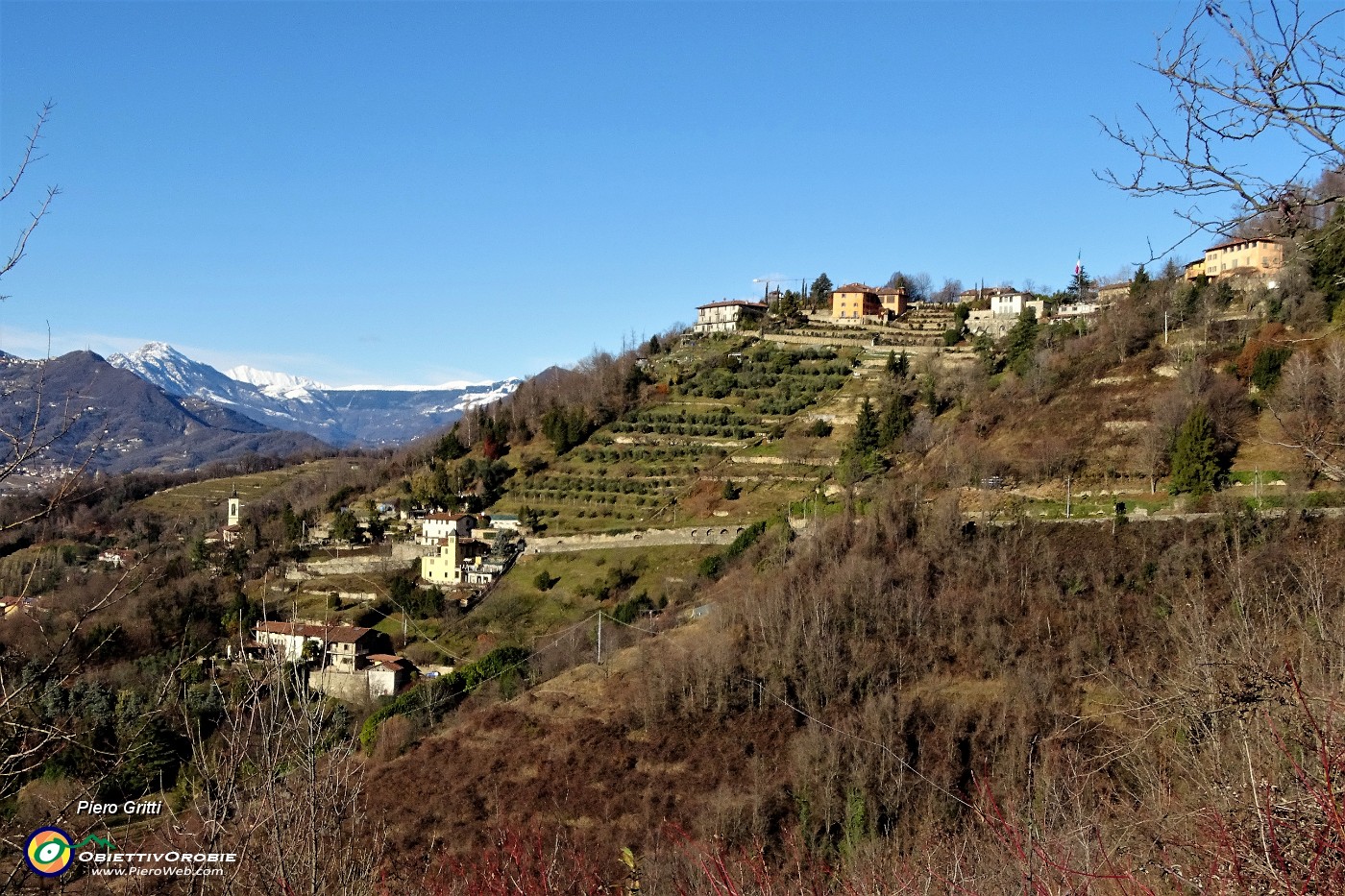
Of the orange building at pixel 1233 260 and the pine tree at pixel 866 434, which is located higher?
the orange building at pixel 1233 260

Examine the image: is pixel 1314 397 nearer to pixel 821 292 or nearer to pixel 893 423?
pixel 893 423

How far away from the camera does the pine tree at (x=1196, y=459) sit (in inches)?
1020

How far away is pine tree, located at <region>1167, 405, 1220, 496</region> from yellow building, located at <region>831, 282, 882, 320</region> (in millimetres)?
33379

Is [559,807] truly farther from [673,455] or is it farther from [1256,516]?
[673,455]

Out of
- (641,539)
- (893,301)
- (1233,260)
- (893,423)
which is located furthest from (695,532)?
(893,301)

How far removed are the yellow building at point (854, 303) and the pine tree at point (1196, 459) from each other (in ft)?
110

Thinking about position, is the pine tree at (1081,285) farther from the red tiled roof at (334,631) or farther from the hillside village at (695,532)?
the red tiled roof at (334,631)

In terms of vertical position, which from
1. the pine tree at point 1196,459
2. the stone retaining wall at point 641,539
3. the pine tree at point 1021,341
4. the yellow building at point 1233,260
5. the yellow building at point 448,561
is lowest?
the yellow building at point 448,561

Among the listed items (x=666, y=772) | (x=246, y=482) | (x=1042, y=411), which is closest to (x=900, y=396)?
(x=1042, y=411)

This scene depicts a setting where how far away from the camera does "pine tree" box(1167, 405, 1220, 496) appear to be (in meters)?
25.9

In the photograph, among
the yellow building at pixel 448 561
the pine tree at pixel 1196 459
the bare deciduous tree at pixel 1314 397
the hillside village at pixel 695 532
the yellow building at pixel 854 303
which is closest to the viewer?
the bare deciduous tree at pixel 1314 397

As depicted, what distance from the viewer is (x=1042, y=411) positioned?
113 feet

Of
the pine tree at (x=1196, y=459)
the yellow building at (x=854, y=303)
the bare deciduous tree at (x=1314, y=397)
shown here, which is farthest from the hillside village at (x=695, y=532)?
the yellow building at (x=854, y=303)

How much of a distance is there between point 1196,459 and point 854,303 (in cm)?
3491
